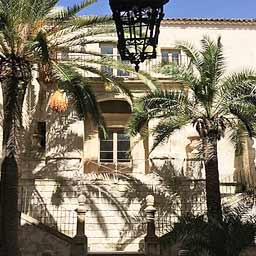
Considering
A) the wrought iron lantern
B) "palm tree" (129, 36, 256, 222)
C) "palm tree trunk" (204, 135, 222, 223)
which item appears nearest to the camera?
the wrought iron lantern

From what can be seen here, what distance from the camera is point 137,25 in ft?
17.1

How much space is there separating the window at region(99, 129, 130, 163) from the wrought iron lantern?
1857cm

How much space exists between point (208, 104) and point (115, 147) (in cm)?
862

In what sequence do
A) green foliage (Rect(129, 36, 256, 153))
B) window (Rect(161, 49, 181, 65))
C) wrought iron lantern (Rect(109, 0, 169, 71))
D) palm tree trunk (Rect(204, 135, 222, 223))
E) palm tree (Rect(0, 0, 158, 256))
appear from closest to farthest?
1. wrought iron lantern (Rect(109, 0, 169, 71))
2. palm tree (Rect(0, 0, 158, 256))
3. palm tree trunk (Rect(204, 135, 222, 223))
4. green foliage (Rect(129, 36, 256, 153))
5. window (Rect(161, 49, 181, 65))

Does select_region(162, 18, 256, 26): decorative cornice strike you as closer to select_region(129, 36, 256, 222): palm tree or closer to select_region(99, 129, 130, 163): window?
select_region(99, 129, 130, 163): window

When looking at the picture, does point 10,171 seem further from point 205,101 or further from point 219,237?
point 205,101

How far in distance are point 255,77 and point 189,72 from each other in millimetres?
2096

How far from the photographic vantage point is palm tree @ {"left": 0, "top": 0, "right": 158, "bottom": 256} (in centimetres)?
1385

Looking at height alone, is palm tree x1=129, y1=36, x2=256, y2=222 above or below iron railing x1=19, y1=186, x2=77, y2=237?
above

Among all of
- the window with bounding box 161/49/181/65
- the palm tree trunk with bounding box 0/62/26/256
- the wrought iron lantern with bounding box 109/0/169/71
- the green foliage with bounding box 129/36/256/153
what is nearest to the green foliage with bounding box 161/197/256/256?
the green foliage with bounding box 129/36/256/153

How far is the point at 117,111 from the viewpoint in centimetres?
2531

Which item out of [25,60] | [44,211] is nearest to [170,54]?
[44,211]

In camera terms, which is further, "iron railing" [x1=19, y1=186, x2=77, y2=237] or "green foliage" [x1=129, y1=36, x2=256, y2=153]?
"iron railing" [x1=19, y1=186, x2=77, y2=237]

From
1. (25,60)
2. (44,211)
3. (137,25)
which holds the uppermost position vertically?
(25,60)
